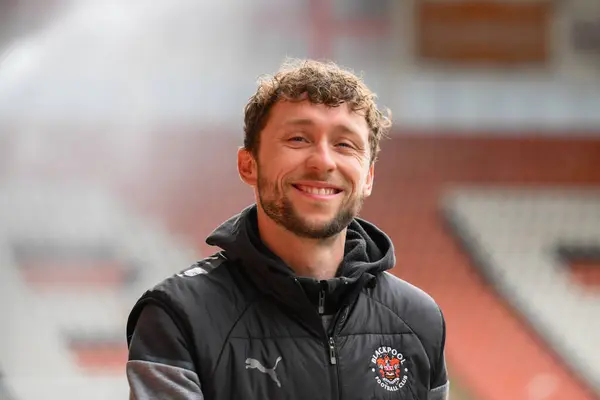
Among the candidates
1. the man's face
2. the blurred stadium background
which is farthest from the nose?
the blurred stadium background

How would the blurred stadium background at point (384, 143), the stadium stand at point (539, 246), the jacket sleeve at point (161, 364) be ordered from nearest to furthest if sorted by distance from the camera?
the jacket sleeve at point (161, 364) → the stadium stand at point (539, 246) → the blurred stadium background at point (384, 143)

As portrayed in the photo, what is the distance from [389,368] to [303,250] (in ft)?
0.59

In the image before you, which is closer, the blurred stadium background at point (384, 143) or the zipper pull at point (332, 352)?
the zipper pull at point (332, 352)

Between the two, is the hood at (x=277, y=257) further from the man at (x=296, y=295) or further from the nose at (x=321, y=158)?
the nose at (x=321, y=158)

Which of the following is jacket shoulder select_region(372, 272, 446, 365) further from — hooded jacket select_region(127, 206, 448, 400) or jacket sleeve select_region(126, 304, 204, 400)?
jacket sleeve select_region(126, 304, 204, 400)

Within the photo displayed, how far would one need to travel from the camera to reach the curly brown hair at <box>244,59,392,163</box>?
1.06 meters

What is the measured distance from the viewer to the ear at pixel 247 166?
112 cm

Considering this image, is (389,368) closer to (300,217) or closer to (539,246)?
(300,217)

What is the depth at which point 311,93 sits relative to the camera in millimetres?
1053

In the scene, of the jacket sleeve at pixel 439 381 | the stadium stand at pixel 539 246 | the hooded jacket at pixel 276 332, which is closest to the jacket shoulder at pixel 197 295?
the hooded jacket at pixel 276 332

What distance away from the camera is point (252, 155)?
1.11 m

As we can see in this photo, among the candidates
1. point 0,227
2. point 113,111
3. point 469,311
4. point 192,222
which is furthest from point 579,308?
point 0,227

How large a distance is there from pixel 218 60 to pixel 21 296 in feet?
6.28

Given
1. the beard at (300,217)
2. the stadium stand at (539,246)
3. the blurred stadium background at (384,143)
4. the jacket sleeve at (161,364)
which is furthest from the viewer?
the blurred stadium background at (384,143)
